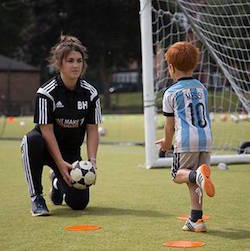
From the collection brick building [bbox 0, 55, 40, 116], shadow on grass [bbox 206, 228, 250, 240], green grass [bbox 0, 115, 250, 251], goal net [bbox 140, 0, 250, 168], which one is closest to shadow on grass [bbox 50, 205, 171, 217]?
green grass [bbox 0, 115, 250, 251]

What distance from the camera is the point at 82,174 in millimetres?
5320

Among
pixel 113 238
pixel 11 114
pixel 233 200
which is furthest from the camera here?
pixel 11 114

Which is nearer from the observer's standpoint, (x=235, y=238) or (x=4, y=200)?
(x=235, y=238)

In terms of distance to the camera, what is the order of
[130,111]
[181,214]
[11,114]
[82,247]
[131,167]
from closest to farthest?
1. [82,247]
2. [181,214]
3. [131,167]
4. [11,114]
5. [130,111]

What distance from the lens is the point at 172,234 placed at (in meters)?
4.45

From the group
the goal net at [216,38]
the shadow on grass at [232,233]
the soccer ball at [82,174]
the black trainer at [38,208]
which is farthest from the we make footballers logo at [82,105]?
the goal net at [216,38]

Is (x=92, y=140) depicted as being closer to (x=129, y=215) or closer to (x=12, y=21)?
(x=129, y=215)

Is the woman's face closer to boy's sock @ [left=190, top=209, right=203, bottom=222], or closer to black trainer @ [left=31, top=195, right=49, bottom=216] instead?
black trainer @ [left=31, top=195, right=49, bottom=216]

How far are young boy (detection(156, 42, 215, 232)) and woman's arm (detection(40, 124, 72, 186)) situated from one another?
107cm

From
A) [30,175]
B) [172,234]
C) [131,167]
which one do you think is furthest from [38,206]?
[131,167]

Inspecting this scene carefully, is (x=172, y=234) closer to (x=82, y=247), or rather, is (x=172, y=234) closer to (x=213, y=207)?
(x=82, y=247)

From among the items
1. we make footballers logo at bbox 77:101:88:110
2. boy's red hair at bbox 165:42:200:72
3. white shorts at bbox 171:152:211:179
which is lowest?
white shorts at bbox 171:152:211:179

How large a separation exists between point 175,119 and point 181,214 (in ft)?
3.17

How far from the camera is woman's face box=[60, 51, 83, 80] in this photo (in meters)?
5.46
